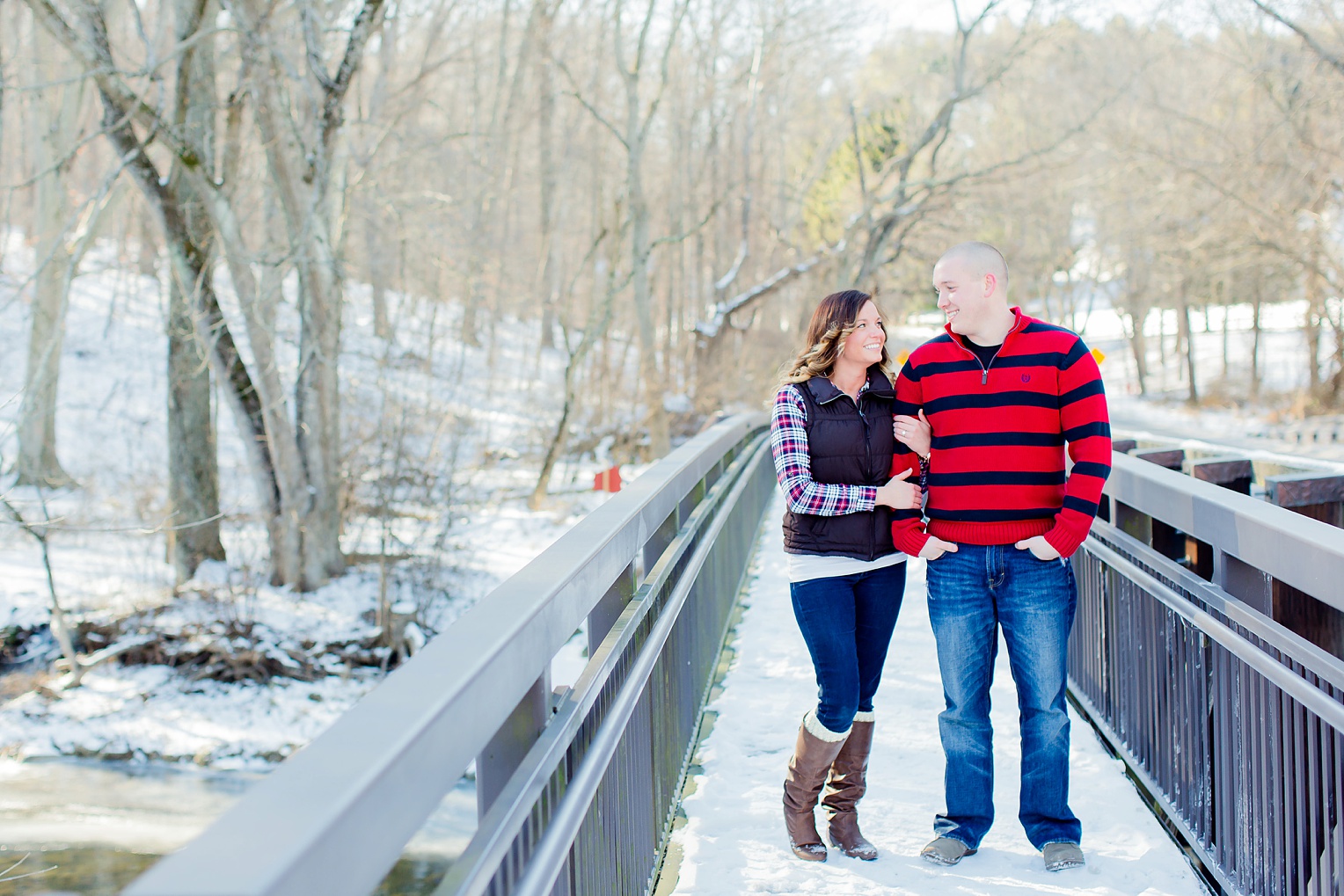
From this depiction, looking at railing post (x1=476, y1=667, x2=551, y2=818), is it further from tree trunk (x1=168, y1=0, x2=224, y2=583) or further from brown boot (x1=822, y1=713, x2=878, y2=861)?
tree trunk (x1=168, y1=0, x2=224, y2=583)

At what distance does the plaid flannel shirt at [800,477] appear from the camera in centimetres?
340

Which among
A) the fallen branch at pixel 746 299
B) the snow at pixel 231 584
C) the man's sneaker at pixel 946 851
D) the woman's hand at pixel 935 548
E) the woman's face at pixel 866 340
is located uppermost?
the fallen branch at pixel 746 299

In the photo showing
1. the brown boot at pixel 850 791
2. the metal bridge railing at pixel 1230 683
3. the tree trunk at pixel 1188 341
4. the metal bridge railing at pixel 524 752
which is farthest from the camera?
the tree trunk at pixel 1188 341

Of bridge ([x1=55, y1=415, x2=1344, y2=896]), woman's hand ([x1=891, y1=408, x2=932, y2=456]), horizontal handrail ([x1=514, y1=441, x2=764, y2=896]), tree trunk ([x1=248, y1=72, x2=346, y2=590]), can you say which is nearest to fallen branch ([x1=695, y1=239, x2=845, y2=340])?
tree trunk ([x1=248, y1=72, x2=346, y2=590])

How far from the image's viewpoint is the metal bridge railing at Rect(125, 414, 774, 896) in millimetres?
1046

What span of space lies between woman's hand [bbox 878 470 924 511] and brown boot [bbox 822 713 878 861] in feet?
2.44

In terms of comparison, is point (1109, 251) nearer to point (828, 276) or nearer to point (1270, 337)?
point (1270, 337)

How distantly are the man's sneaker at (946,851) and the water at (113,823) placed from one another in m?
6.18

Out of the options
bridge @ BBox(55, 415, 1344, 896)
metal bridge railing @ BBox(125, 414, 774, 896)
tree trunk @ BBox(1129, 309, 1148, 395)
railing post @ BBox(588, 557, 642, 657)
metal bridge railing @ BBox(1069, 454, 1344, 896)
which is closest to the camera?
metal bridge railing @ BBox(125, 414, 774, 896)

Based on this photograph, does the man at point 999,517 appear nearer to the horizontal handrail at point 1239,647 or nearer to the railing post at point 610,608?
the horizontal handrail at point 1239,647

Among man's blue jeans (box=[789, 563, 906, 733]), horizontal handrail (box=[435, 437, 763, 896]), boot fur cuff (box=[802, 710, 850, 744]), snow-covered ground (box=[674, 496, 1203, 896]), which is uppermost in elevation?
horizontal handrail (box=[435, 437, 763, 896])

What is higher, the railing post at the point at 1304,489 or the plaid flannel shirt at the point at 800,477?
the plaid flannel shirt at the point at 800,477

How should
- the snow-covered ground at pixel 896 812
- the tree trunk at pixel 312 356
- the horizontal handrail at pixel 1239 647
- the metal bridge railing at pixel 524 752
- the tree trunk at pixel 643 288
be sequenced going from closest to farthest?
the metal bridge railing at pixel 524 752 → the horizontal handrail at pixel 1239 647 → the snow-covered ground at pixel 896 812 → the tree trunk at pixel 312 356 → the tree trunk at pixel 643 288

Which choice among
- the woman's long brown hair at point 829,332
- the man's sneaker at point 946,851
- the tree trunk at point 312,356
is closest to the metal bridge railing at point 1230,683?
the man's sneaker at point 946,851
